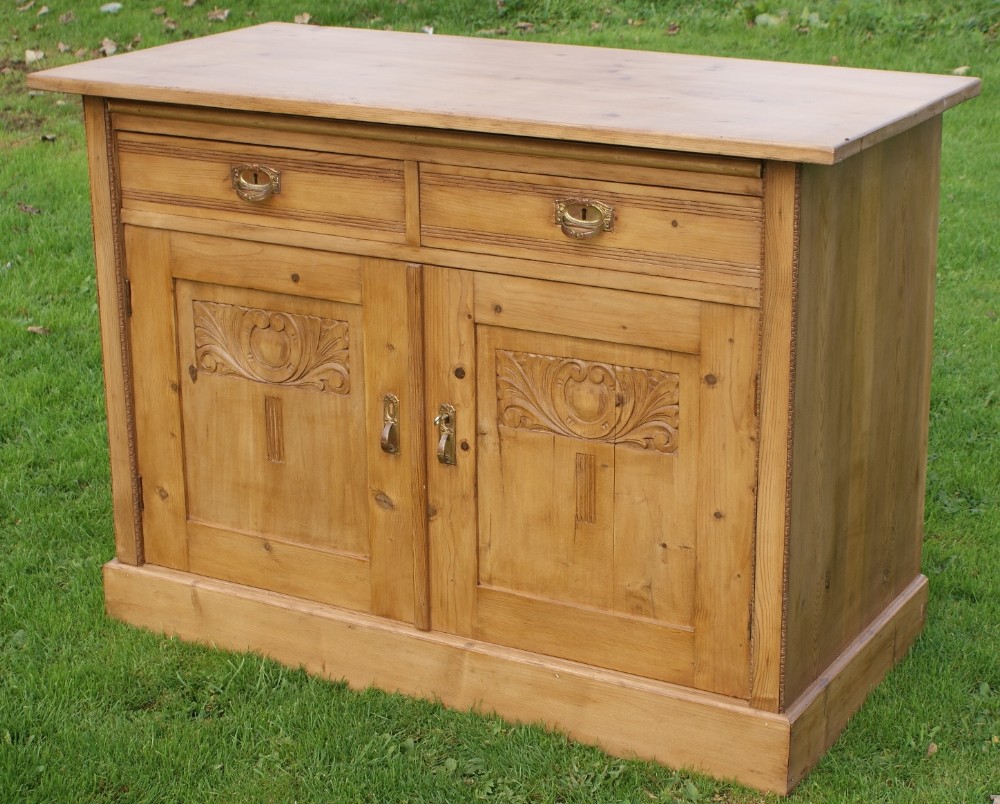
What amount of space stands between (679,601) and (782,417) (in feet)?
1.59

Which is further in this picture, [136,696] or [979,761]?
[136,696]

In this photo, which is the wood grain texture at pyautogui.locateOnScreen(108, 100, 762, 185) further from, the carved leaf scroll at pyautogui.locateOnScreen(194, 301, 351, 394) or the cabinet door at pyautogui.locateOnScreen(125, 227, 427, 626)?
the carved leaf scroll at pyautogui.locateOnScreen(194, 301, 351, 394)

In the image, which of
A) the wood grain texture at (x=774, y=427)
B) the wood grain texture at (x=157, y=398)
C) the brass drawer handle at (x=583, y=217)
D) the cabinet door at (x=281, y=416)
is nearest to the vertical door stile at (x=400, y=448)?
the cabinet door at (x=281, y=416)

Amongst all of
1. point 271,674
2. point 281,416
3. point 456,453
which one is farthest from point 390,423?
point 271,674

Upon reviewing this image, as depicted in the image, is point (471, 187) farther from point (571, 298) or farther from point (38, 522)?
point (38, 522)

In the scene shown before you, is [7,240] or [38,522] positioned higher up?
[7,240]

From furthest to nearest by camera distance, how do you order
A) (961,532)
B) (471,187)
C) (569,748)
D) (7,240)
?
(7,240) → (961,532) → (569,748) → (471,187)

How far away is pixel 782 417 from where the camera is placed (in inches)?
118

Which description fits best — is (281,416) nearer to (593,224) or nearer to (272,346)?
(272,346)

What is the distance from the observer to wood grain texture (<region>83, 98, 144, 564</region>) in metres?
3.62

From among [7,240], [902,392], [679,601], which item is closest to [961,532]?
[902,392]

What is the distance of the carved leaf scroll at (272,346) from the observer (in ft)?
11.6

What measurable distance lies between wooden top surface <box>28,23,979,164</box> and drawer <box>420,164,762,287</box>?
0.42 feet

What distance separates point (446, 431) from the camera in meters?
3.41
